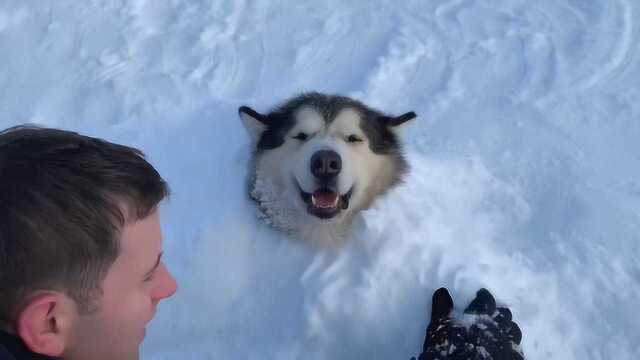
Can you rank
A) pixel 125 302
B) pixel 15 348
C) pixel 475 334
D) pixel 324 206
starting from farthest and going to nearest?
pixel 324 206 → pixel 475 334 → pixel 125 302 → pixel 15 348

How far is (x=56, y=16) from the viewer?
18.7 feet

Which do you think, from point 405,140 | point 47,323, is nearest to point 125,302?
A: point 47,323

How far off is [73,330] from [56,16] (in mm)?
4586

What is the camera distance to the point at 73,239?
173cm

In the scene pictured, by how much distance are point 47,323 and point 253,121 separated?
245cm

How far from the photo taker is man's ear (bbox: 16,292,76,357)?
1.76m

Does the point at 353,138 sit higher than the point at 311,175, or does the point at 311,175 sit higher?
the point at 353,138

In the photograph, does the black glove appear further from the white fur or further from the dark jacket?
the dark jacket

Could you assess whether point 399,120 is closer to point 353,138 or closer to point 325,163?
point 353,138

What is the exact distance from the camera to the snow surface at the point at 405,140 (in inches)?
139

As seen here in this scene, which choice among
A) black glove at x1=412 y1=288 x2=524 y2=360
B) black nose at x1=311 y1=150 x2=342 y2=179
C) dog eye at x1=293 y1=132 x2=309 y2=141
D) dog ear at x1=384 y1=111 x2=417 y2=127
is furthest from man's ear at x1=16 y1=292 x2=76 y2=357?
dog ear at x1=384 y1=111 x2=417 y2=127

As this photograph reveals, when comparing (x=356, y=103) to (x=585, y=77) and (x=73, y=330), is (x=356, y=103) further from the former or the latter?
(x=73, y=330)

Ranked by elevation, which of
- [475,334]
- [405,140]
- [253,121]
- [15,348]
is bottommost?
[475,334]

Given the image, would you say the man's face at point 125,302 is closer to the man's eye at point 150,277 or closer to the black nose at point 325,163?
the man's eye at point 150,277
